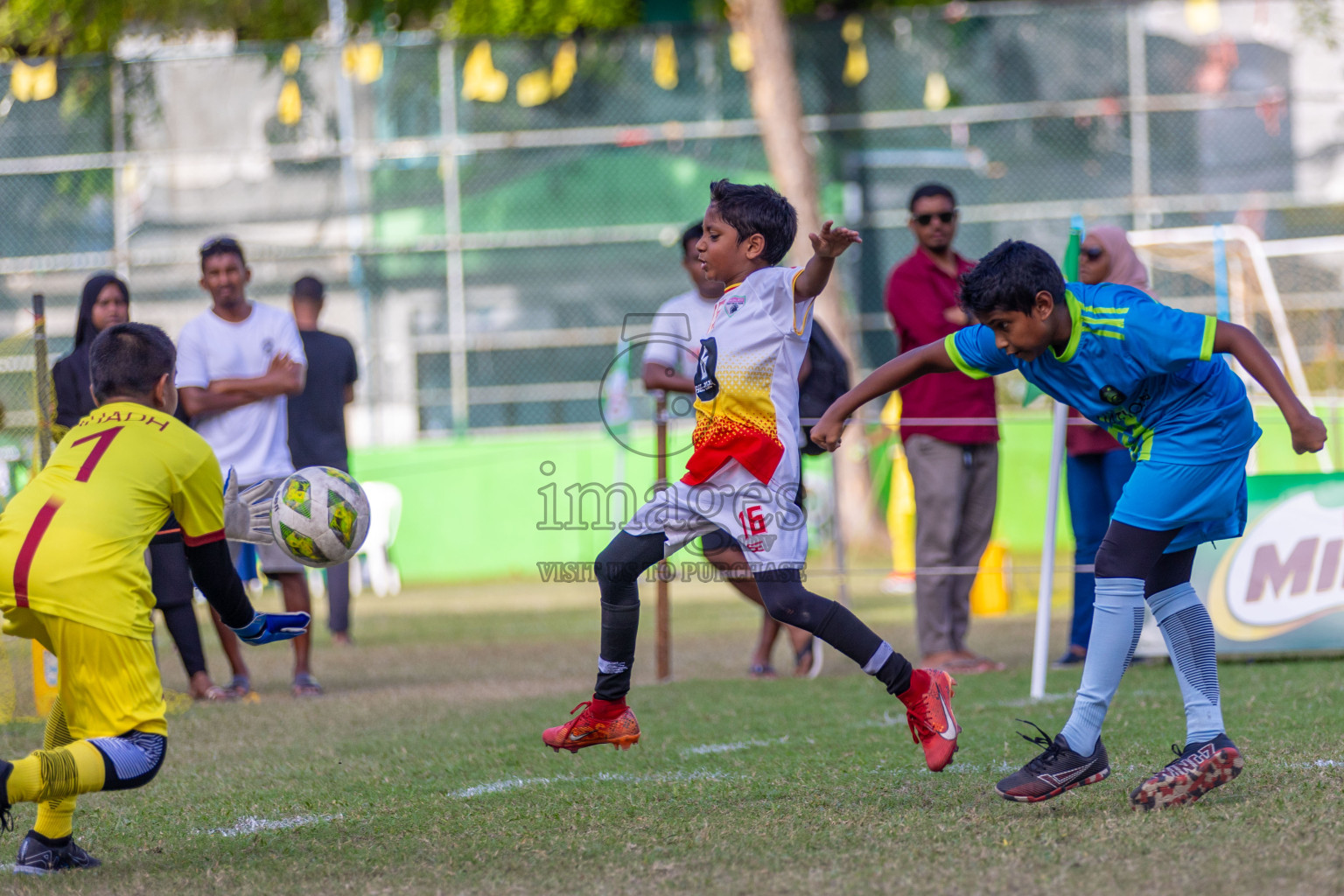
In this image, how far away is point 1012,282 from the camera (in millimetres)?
3891

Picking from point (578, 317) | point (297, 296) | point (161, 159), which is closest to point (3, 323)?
point (161, 159)

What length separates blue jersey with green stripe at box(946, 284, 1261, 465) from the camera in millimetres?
3910

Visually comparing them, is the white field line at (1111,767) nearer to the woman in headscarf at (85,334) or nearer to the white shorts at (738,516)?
the white shorts at (738,516)

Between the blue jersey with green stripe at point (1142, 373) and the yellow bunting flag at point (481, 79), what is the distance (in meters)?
14.0

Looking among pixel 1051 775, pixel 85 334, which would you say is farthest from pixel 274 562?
pixel 1051 775

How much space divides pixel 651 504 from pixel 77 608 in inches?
72.2

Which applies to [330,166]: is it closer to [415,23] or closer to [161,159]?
[161,159]

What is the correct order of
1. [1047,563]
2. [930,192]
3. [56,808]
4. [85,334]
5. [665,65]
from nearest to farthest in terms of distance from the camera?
1. [56,808]
2. [1047,563]
3. [85,334]
4. [930,192]
5. [665,65]

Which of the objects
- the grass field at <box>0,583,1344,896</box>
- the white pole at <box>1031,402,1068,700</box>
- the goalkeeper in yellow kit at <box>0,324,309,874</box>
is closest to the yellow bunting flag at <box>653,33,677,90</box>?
the grass field at <box>0,583,1344,896</box>

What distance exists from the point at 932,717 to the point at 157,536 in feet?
13.2

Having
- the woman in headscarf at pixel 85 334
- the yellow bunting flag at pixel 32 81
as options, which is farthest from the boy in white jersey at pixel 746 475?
the yellow bunting flag at pixel 32 81

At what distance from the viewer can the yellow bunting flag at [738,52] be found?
1711cm

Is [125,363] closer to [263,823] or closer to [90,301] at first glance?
[263,823]

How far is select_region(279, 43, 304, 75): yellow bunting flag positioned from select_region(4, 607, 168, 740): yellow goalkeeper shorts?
15.0 metres
